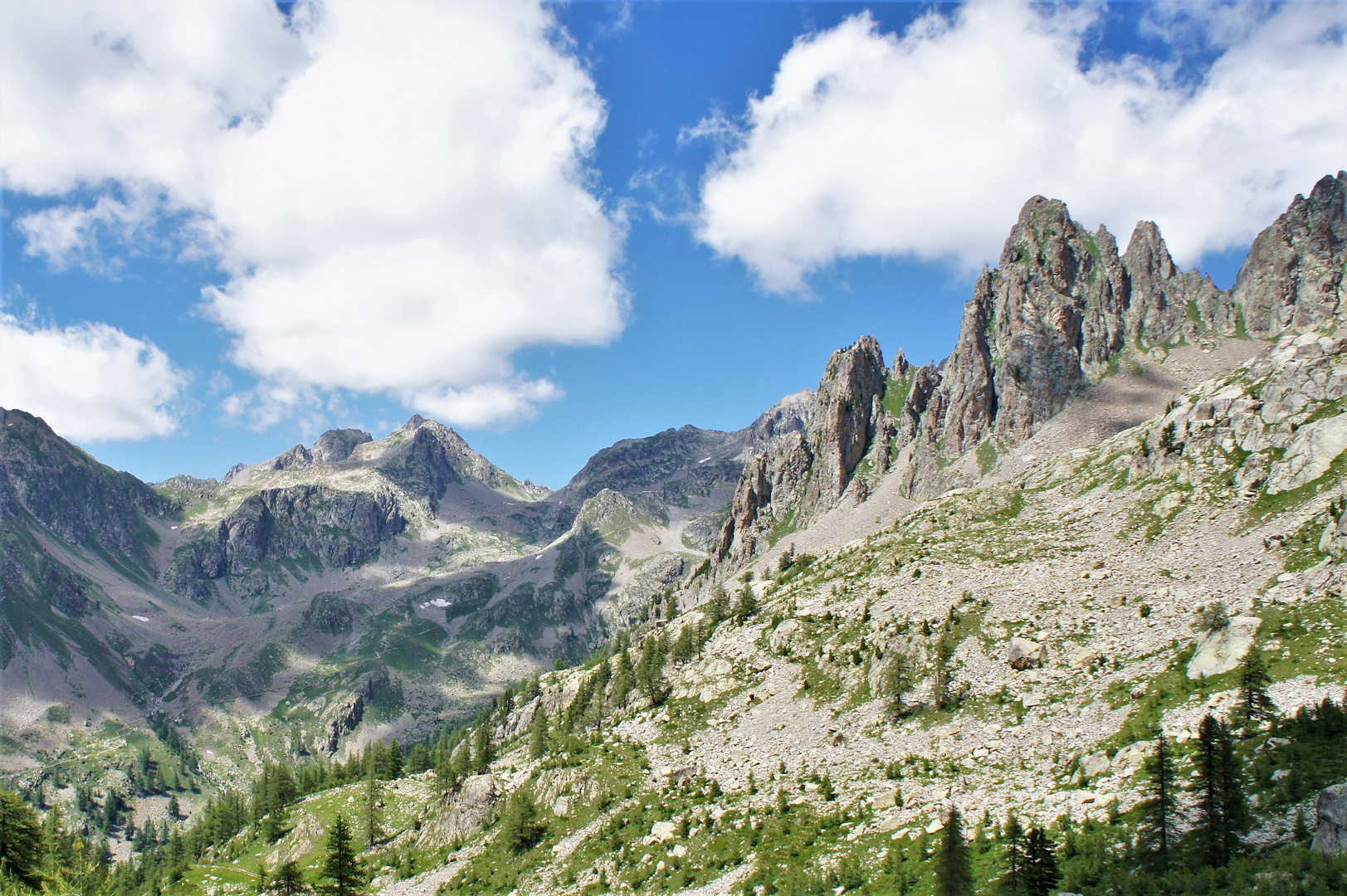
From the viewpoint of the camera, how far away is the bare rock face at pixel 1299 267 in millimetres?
150000

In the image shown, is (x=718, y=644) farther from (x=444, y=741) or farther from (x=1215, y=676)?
(x=444, y=741)

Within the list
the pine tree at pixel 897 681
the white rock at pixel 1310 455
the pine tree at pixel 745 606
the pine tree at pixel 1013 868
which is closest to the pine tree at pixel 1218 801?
the pine tree at pixel 1013 868

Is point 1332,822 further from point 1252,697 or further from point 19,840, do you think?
point 19,840

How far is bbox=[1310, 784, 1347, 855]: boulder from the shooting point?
23.4 meters

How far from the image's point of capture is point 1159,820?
91.8 ft

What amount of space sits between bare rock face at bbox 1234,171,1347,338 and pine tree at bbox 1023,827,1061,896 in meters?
170

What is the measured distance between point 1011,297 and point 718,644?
130m

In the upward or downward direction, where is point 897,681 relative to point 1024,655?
downward

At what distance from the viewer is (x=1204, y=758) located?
29.9m

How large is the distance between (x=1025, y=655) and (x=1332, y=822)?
35347 mm

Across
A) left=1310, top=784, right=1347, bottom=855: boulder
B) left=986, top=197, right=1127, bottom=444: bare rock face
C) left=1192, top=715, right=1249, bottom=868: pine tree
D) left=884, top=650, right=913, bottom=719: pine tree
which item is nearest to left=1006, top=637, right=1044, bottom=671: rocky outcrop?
left=884, top=650, right=913, bottom=719: pine tree

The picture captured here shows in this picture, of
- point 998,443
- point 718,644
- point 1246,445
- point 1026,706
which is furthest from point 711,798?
point 998,443

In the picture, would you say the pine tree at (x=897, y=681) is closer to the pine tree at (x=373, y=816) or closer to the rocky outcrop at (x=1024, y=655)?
the rocky outcrop at (x=1024, y=655)

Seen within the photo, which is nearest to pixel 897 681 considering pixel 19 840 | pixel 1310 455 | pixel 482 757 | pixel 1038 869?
pixel 1038 869
